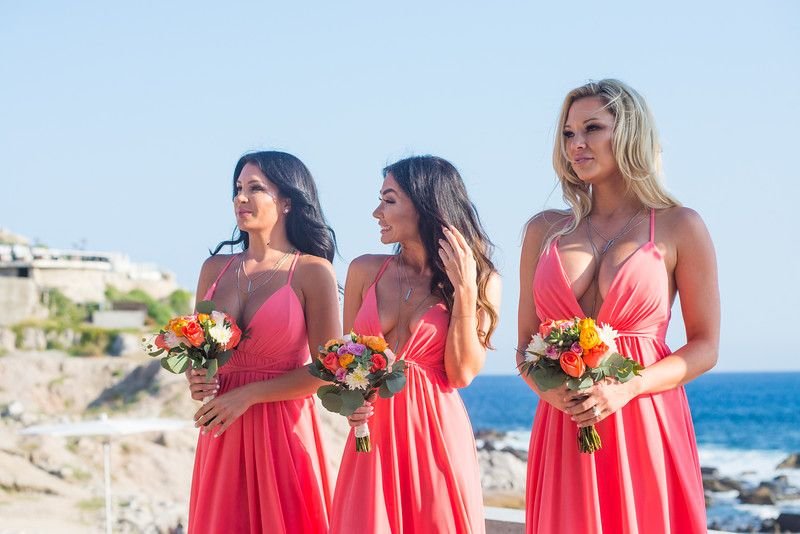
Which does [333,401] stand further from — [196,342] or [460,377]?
[196,342]

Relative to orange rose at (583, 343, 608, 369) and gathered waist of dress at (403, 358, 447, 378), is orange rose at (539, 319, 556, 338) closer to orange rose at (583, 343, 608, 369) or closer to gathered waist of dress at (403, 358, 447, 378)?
orange rose at (583, 343, 608, 369)

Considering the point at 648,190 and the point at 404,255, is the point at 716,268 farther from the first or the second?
the point at 404,255

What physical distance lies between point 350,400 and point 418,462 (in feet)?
1.70

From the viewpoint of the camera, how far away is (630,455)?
409 centimetres

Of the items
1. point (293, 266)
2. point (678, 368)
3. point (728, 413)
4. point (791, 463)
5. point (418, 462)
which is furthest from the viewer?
point (728, 413)

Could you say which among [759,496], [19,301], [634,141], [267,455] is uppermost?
[634,141]

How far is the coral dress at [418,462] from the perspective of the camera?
188 inches

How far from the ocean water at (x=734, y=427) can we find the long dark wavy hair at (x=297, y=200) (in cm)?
2715

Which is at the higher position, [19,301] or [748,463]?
[19,301]

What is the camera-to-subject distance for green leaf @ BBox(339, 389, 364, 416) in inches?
180

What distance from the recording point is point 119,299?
62.0 meters

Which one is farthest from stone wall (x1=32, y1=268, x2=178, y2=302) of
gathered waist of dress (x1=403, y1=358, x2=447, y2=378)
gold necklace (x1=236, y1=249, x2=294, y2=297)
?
gathered waist of dress (x1=403, y1=358, x2=447, y2=378)

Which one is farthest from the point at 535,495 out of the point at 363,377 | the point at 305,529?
the point at 305,529

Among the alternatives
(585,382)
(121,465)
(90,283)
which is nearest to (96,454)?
(121,465)
